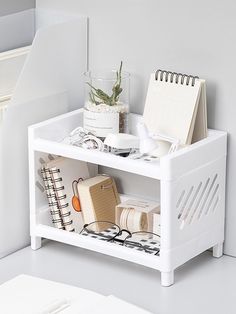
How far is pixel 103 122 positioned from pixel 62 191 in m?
0.18

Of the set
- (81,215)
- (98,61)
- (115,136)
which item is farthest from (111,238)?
(98,61)

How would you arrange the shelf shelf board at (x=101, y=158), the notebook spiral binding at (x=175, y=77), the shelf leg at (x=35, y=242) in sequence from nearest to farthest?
1. the shelf shelf board at (x=101, y=158)
2. the notebook spiral binding at (x=175, y=77)
3. the shelf leg at (x=35, y=242)

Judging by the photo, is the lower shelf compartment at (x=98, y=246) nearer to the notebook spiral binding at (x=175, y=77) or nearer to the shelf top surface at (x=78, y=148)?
the shelf top surface at (x=78, y=148)

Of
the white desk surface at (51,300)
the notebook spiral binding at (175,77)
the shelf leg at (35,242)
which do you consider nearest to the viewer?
the white desk surface at (51,300)

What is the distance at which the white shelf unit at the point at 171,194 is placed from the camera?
1.86 meters

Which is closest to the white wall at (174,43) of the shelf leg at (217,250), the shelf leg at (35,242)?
the shelf leg at (217,250)

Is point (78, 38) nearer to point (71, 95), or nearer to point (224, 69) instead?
point (71, 95)

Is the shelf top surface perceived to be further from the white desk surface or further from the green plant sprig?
the white desk surface

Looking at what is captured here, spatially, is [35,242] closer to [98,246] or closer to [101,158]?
[98,246]

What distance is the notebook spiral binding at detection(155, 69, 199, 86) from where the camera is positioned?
77.1 inches

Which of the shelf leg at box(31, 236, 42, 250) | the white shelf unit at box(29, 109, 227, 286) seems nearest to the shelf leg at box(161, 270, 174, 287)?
the white shelf unit at box(29, 109, 227, 286)

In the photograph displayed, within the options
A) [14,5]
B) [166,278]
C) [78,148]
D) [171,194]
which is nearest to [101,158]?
[78,148]

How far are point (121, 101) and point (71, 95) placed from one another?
0.47 ft

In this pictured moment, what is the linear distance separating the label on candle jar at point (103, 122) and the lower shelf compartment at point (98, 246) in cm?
22
